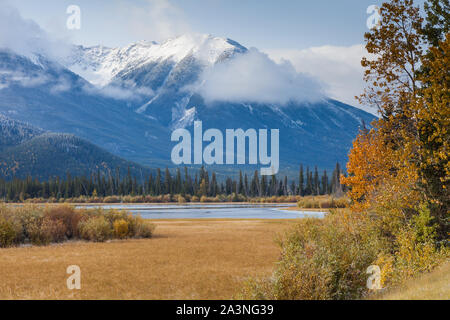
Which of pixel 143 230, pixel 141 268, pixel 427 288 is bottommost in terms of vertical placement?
pixel 141 268

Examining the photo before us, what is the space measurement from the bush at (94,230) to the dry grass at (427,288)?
53.8 feet

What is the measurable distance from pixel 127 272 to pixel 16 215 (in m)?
10.7

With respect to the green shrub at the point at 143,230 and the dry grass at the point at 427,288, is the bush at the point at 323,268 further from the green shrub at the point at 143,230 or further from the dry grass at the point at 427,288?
the green shrub at the point at 143,230

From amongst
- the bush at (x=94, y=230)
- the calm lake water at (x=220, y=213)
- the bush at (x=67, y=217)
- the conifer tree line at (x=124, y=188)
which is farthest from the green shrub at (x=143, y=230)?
the conifer tree line at (x=124, y=188)

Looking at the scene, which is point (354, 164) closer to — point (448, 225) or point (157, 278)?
point (448, 225)

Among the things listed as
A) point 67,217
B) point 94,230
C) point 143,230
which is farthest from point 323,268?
point 67,217

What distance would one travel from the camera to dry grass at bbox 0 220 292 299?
13727mm

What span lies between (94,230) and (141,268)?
29.8 feet

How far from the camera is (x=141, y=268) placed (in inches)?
680

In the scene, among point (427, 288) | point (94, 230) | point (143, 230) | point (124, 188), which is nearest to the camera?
point (427, 288)

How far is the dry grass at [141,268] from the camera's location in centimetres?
1373

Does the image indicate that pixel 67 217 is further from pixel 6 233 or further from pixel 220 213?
pixel 220 213
